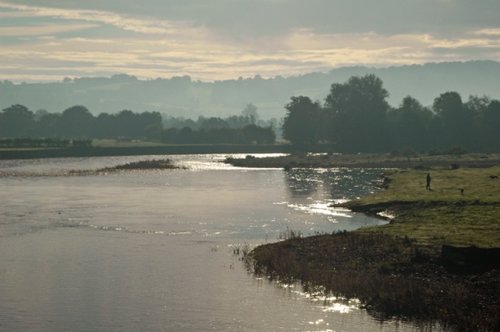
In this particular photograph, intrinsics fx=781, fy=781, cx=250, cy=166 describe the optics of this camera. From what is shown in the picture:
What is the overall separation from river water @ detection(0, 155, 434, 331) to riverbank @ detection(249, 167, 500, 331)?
189 cm

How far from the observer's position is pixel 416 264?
5062 cm

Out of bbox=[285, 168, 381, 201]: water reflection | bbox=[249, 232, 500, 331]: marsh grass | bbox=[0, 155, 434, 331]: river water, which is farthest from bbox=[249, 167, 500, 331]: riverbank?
bbox=[285, 168, 381, 201]: water reflection

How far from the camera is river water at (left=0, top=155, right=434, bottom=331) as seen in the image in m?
43.4

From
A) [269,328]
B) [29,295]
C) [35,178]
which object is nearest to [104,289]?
[29,295]

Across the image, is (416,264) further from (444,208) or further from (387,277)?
(444,208)

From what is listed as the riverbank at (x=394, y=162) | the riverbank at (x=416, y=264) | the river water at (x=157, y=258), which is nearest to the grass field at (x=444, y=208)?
the riverbank at (x=416, y=264)

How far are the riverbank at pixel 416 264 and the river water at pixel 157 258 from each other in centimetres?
189

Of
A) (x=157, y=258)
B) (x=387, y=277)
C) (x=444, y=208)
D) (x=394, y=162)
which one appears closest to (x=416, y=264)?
(x=387, y=277)

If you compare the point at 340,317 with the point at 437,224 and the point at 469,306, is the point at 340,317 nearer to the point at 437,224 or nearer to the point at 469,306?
the point at 469,306

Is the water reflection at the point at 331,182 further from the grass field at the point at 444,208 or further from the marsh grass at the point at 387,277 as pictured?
the marsh grass at the point at 387,277

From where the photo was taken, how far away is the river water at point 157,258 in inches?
1709

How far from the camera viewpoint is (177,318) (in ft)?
143

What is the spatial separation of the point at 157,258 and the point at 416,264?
19.9 m

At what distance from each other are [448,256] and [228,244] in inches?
857
